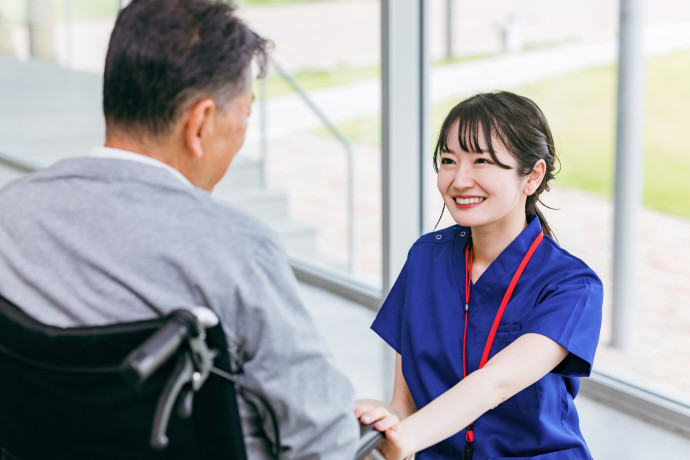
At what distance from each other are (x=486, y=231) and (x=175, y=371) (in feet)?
2.73

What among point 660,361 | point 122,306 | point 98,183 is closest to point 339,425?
point 122,306

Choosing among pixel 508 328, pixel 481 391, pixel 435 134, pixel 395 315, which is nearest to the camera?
pixel 481 391

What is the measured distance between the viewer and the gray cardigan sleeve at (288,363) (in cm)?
96

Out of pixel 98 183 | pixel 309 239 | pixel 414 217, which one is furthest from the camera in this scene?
pixel 309 239

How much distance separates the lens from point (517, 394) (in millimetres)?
1481

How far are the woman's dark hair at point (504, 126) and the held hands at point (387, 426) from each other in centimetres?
48

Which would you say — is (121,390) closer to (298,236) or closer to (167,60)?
(167,60)

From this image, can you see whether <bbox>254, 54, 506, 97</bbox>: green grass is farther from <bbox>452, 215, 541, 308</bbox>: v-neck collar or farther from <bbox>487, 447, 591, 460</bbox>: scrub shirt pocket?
<bbox>487, 447, 591, 460</bbox>: scrub shirt pocket

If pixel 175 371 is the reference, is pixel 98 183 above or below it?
above

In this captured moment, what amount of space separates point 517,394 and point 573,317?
0.17 m

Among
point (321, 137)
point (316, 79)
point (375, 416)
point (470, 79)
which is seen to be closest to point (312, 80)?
point (316, 79)

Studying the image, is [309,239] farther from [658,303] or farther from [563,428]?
[563,428]

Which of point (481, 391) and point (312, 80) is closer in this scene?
point (481, 391)

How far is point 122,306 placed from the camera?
952mm
